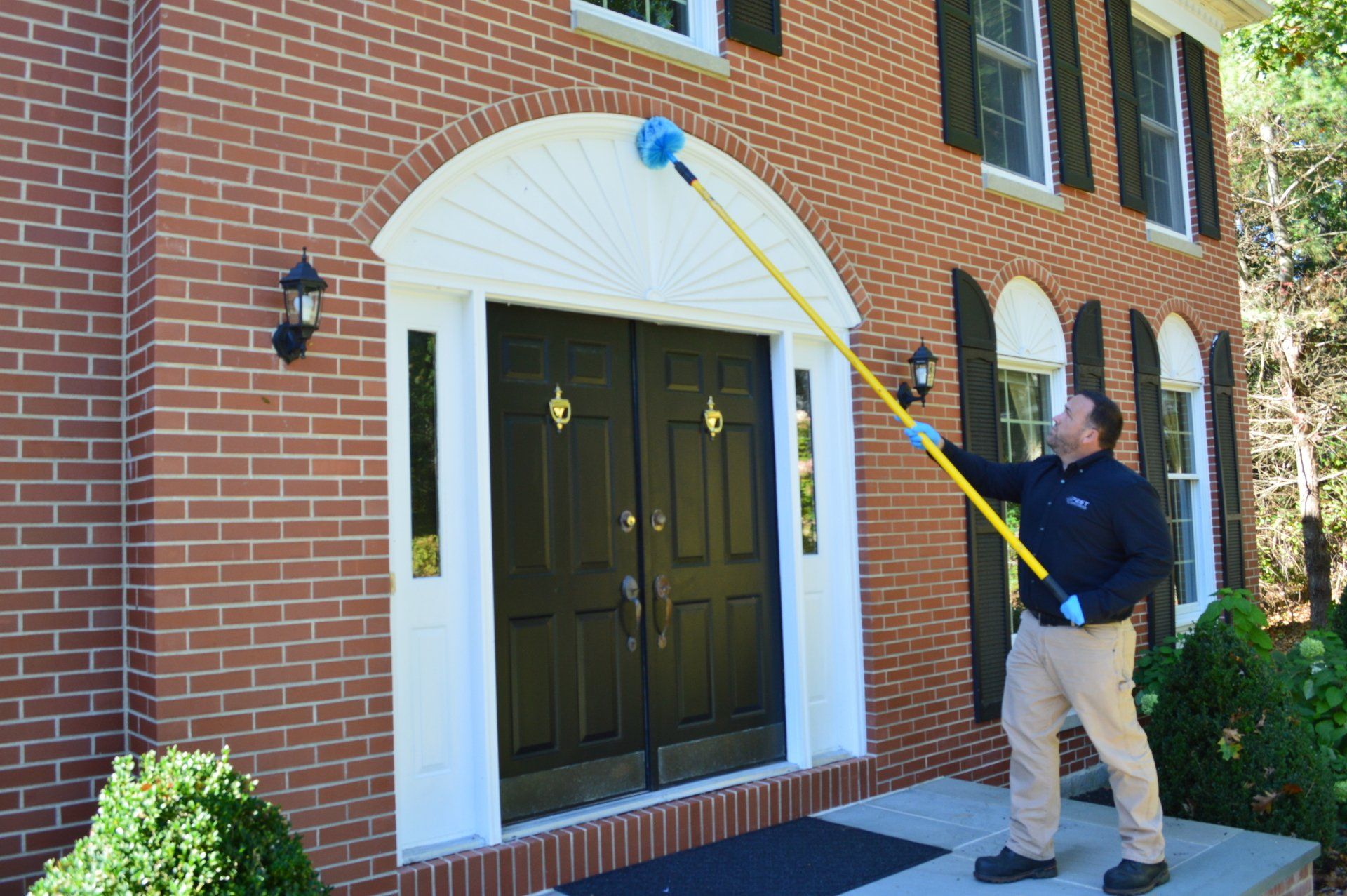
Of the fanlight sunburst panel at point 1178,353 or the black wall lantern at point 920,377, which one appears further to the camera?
the fanlight sunburst panel at point 1178,353

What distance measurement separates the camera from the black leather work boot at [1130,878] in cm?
438

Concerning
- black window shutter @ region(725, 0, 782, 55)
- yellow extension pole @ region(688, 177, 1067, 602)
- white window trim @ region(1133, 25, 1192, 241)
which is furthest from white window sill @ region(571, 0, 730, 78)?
white window trim @ region(1133, 25, 1192, 241)

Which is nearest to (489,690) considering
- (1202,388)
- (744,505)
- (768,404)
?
(744,505)

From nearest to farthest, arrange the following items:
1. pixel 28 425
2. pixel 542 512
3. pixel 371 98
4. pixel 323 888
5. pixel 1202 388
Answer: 1. pixel 323 888
2. pixel 28 425
3. pixel 371 98
4. pixel 542 512
5. pixel 1202 388

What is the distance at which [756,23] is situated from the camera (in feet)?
19.9

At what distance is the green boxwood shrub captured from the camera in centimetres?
582

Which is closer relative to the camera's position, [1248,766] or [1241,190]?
[1248,766]

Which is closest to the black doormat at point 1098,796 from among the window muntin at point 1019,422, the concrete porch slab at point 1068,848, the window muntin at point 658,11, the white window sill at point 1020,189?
the window muntin at point 1019,422

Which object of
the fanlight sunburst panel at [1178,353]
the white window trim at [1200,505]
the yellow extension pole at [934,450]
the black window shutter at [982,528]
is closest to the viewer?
the yellow extension pole at [934,450]

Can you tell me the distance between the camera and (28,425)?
380 centimetres

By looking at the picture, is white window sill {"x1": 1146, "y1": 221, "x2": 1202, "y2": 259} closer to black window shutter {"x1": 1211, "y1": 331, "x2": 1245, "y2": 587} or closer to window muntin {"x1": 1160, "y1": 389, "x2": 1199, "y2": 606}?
black window shutter {"x1": 1211, "y1": 331, "x2": 1245, "y2": 587}

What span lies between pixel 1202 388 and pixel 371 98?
855cm

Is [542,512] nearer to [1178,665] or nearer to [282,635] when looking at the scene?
[282,635]

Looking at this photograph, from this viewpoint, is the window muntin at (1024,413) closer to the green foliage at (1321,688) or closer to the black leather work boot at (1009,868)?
the green foliage at (1321,688)
